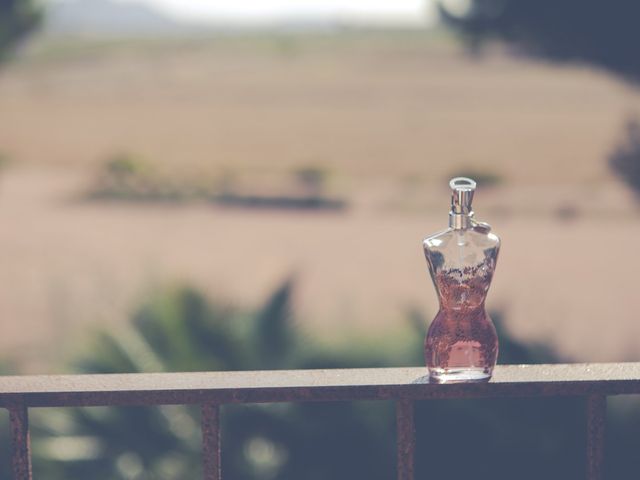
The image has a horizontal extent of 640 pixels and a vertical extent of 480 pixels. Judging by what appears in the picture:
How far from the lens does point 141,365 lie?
404 cm

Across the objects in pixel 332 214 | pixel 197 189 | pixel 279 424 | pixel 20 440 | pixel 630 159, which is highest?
pixel 197 189

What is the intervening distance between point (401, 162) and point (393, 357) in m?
23.0

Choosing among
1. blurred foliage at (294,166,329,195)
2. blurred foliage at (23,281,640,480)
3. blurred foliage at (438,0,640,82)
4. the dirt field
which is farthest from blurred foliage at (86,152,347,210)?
blurred foliage at (23,281,640,480)

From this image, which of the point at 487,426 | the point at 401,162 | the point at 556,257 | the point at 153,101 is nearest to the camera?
the point at 487,426

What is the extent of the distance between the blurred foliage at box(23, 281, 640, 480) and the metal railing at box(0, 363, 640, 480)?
2.33 metres

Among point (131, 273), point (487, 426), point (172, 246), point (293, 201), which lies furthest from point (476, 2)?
point (293, 201)

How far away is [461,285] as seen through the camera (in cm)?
125

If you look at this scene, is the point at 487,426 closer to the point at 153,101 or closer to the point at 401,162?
the point at 401,162

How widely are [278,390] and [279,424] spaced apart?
274cm

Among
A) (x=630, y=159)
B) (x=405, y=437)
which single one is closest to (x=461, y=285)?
(x=405, y=437)

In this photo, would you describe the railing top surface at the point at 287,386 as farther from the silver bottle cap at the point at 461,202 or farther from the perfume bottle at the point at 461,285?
the silver bottle cap at the point at 461,202

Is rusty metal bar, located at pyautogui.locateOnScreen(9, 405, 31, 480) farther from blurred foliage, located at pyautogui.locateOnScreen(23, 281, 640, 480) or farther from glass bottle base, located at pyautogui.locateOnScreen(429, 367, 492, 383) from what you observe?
blurred foliage, located at pyautogui.locateOnScreen(23, 281, 640, 480)

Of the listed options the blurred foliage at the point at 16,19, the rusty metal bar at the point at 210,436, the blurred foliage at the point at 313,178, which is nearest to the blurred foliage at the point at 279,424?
the rusty metal bar at the point at 210,436

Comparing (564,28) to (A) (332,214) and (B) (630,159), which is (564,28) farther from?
(A) (332,214)
